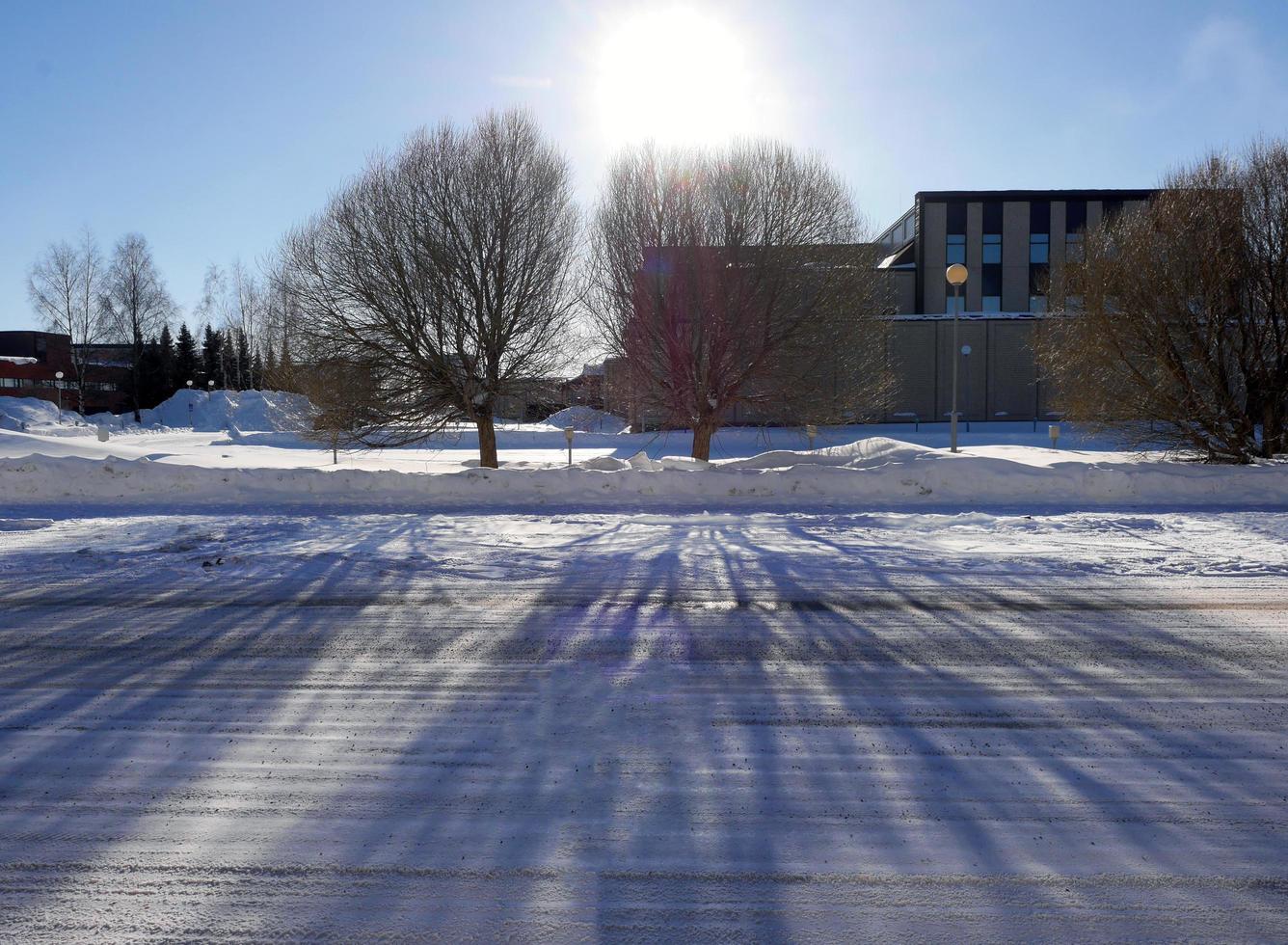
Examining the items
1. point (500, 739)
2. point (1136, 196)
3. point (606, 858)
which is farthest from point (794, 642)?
point (1136, 196)

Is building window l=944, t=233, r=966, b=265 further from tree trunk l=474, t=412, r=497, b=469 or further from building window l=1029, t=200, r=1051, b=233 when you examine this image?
tree trunk l=474, t=412, r=497, b=469

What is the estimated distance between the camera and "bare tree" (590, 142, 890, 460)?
1703 cm

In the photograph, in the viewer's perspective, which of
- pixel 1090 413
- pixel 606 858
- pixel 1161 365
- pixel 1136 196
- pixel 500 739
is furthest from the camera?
pixel 1136 196

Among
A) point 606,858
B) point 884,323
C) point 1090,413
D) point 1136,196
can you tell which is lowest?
point 606,858

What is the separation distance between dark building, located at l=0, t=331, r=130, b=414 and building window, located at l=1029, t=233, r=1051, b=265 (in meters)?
67.5

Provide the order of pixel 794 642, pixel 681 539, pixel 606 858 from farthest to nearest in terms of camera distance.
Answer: pixel 681 539 < pixel 794 642 < pixel 606 858

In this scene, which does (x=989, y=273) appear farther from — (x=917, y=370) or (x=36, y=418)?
(x=36, y=418)

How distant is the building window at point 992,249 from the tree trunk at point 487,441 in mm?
39780

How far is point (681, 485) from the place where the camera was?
1478 cm

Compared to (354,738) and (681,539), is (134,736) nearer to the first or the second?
(354,738)

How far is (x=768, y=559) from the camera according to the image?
8.86m

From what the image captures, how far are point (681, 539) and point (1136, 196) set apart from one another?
4919cm

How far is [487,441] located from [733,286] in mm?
7168

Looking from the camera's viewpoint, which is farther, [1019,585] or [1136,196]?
[1136,196]
